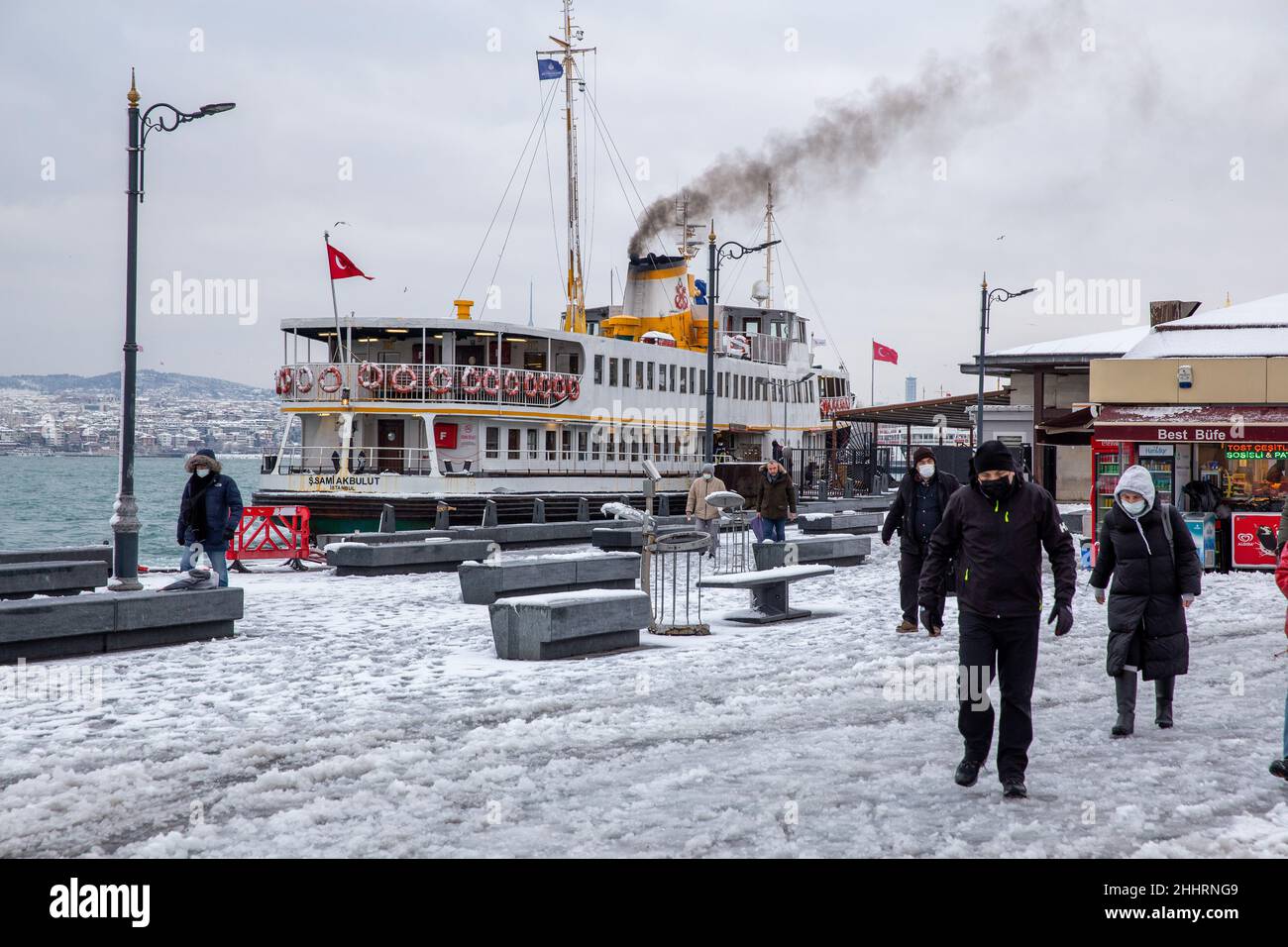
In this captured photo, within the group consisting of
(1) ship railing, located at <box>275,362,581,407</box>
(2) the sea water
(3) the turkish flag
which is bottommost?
(2) the sea water

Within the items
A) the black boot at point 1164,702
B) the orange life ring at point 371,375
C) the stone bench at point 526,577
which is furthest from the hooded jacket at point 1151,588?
the orange life ring at point 371,375

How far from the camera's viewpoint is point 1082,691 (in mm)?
9438

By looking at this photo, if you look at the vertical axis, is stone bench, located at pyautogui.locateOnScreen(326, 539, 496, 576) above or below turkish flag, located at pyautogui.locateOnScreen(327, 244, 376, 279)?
below

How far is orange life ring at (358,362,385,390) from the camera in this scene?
30.1 meters

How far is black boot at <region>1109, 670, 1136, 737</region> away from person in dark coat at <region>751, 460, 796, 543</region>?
12212mm

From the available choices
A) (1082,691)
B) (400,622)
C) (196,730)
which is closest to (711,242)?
(400,622)

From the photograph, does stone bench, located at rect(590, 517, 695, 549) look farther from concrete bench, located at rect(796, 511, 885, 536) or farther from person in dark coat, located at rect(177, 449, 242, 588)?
person in dark coat, located at rect(177, 449, 242, 588)

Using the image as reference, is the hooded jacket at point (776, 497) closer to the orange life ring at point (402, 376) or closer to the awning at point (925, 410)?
the orange life ring at point (402, 376)

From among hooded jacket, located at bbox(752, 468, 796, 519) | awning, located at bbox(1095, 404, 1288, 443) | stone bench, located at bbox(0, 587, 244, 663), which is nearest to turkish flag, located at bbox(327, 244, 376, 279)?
hooded jacket, located at bbox(752, 468, 796, 519)

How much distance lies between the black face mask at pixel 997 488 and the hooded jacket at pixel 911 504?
572 cm

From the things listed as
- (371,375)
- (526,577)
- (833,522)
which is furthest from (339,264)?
(526,577)

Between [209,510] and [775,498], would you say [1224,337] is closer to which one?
[775,498]

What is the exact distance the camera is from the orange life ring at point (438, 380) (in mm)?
30844
